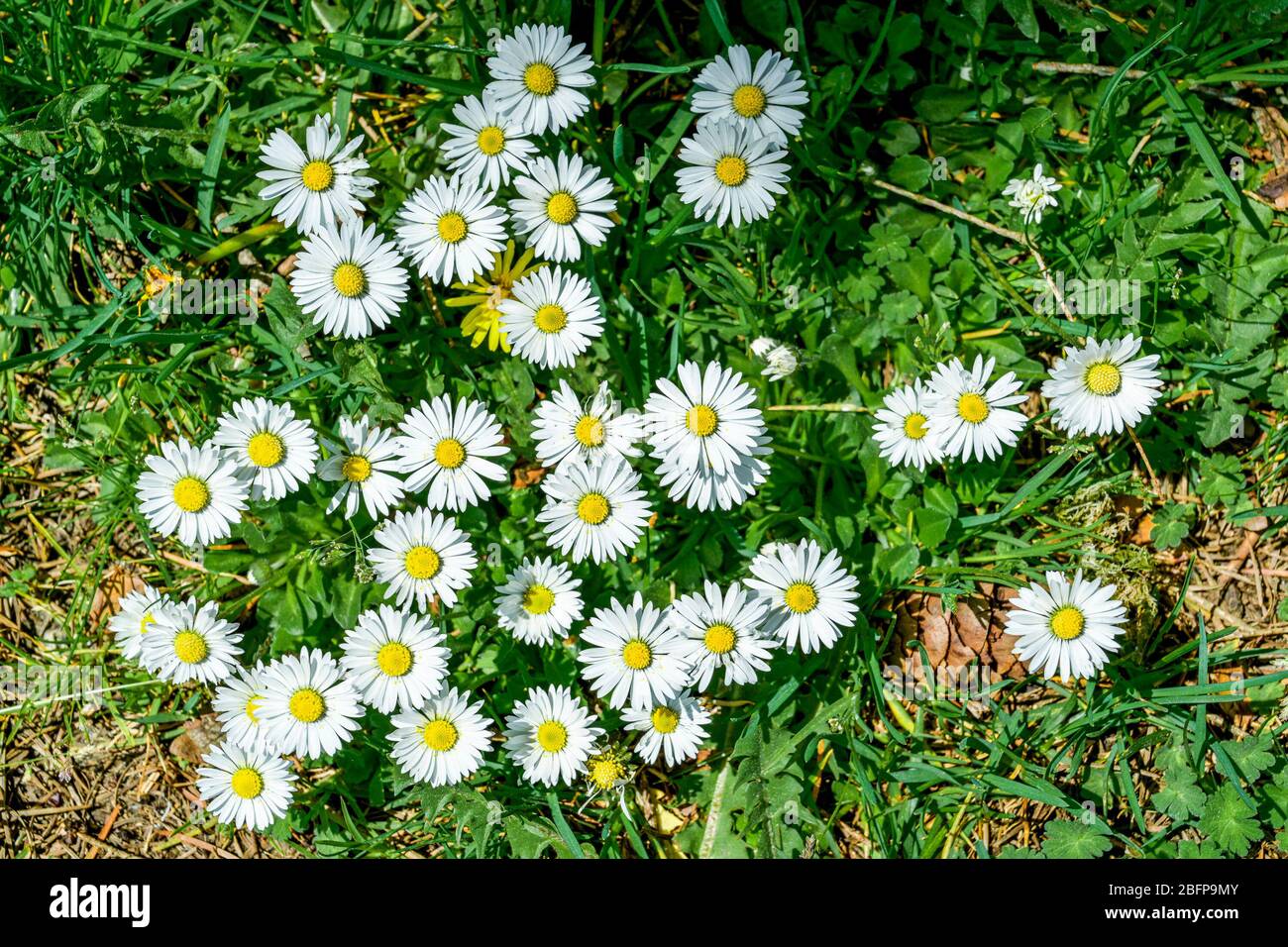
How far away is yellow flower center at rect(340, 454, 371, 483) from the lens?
3537mm

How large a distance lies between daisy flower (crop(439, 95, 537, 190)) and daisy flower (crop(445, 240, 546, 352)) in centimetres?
27

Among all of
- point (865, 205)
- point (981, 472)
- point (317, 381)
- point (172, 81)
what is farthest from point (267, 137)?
point (981, 472)

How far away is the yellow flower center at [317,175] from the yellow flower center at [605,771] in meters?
2.35

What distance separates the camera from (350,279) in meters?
3.49

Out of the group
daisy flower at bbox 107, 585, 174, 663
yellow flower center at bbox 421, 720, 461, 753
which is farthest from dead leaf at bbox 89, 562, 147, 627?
yellow flower center at bbox 421, 720, 461, 753

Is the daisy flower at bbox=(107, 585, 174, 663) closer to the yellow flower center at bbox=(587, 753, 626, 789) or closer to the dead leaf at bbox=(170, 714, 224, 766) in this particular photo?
the dead leaf at bbox=(170, 714, 224, 766)

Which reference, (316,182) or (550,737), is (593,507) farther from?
(316,182)

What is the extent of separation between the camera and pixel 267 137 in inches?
151

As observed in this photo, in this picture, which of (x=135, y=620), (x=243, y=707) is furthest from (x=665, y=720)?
(x=135, y=620)

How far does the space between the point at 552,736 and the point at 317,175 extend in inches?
88.0

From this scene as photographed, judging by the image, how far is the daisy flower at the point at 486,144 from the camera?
11.2ft

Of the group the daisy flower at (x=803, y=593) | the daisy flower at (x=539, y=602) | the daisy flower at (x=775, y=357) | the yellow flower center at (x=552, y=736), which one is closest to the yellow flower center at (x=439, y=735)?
the yellow flower center at (x=552, y=736)

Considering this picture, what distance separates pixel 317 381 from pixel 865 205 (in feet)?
7.58

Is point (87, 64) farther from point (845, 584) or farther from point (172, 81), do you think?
point (845, 584)
